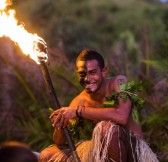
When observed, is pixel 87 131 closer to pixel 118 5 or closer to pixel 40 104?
pixel 40 104

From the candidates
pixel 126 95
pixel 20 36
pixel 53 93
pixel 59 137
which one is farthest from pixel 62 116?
pixel 20 36

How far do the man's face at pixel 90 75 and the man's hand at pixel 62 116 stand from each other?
38cm

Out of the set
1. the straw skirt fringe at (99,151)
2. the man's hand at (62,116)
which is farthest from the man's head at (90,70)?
the straw skirt fringe at (99,151)

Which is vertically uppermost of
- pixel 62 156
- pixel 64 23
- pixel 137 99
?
pixel 64 23

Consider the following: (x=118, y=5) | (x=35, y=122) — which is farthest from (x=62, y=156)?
(x=118, y=5)

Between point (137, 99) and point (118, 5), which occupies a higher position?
point (118, 5)

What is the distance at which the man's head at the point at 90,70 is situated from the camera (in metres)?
5.43

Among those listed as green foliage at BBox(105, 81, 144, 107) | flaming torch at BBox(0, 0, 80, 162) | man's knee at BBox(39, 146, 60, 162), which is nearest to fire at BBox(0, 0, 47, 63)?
flaming torch at BBox(0, 0, 80, 162)

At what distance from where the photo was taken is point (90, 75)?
5434 millimetres

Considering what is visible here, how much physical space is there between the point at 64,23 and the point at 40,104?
51.7 ft

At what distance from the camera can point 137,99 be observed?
531cm

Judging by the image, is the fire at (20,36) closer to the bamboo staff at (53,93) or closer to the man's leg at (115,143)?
the bamboo staff at (53,93)

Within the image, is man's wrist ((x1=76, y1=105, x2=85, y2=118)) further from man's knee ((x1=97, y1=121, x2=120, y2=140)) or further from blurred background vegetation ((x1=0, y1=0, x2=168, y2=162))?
blurred background vegetation ((x1=0, y1=0, x2=168, y2=162))

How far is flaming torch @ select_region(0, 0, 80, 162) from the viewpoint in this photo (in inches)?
Result: 191
